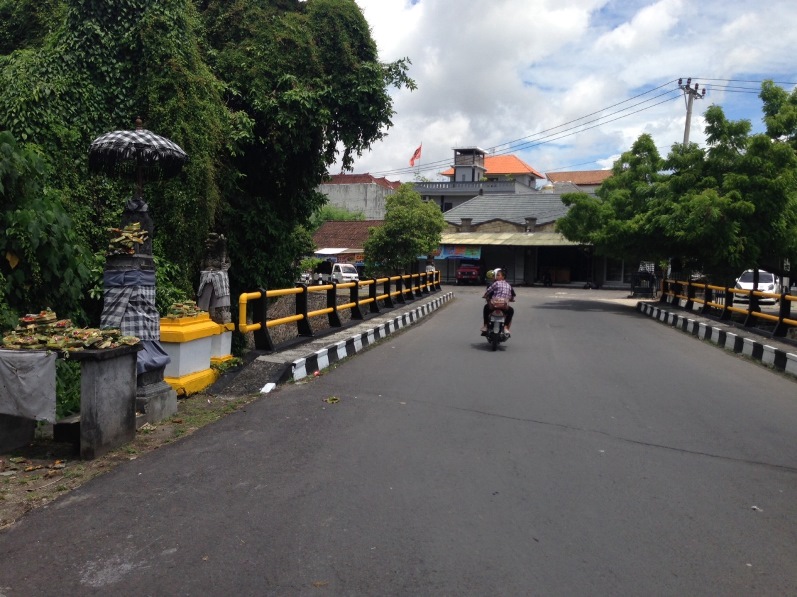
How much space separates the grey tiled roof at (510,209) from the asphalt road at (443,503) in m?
39.8

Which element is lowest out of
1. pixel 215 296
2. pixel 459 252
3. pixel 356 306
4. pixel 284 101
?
pixel 356 306

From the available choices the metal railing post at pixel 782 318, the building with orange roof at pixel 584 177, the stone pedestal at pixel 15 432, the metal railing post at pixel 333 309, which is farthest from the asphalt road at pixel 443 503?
the building with orange roof at pixel 584 177

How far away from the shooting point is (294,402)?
7711mm

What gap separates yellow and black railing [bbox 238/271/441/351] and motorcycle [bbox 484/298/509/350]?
116 inches

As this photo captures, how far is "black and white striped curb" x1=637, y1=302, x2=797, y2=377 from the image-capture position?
10.8m

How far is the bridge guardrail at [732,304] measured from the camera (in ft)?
43.3

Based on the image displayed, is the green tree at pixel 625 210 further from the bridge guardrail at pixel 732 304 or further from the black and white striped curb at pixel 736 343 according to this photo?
the black and white striped curb at pixel 736 343

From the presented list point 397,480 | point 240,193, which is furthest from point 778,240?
point 397,480

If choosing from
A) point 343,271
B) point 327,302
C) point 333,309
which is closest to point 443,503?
point 333,309

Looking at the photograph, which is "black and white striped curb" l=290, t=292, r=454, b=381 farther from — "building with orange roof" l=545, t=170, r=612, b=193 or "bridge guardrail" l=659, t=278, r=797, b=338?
"building with orange roof" l=545, t=170, r=612, b=193

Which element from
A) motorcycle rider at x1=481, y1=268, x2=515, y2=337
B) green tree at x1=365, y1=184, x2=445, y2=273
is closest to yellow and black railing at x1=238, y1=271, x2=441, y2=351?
motorcycle rider at x1=481, y1=268, x2=515, y2=337

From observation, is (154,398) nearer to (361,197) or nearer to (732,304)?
(732,304)

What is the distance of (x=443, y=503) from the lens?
15.0 ft

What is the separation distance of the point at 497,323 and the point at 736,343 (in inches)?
189
